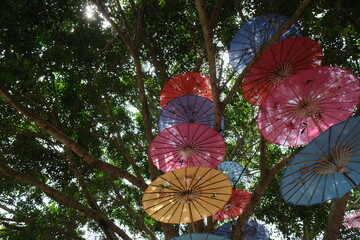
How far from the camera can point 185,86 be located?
16.2ft

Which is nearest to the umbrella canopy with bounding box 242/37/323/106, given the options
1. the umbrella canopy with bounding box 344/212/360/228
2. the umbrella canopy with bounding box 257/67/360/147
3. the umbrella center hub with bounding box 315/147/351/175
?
the umbrella canopy with bounding box 257/67/360/147

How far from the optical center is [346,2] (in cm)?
279

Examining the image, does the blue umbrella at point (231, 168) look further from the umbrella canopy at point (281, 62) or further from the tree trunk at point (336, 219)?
the umbrella canopy at point (281, 62)

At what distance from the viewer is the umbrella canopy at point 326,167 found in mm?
2463

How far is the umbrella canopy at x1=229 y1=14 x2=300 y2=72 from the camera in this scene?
13.1 ft

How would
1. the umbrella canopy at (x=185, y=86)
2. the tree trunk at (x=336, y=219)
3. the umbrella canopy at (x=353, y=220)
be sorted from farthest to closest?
the umbrella canopy at (x=353, y=220), the umbrella canopy at (x=185, y=86), the tree trunk at (x=336, y=219)

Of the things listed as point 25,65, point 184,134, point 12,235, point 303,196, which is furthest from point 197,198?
point 12,235

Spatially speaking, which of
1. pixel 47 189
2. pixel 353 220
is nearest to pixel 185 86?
pixel 47 189

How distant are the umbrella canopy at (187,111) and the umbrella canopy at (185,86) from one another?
0.56 metres

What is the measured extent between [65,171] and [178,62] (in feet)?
11.8

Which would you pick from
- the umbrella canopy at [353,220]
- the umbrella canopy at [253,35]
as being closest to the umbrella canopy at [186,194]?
the umbrella canopy at [253,35]

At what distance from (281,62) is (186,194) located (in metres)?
1.94

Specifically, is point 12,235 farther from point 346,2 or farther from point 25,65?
point 346,2

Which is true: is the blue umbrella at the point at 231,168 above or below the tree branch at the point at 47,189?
above
